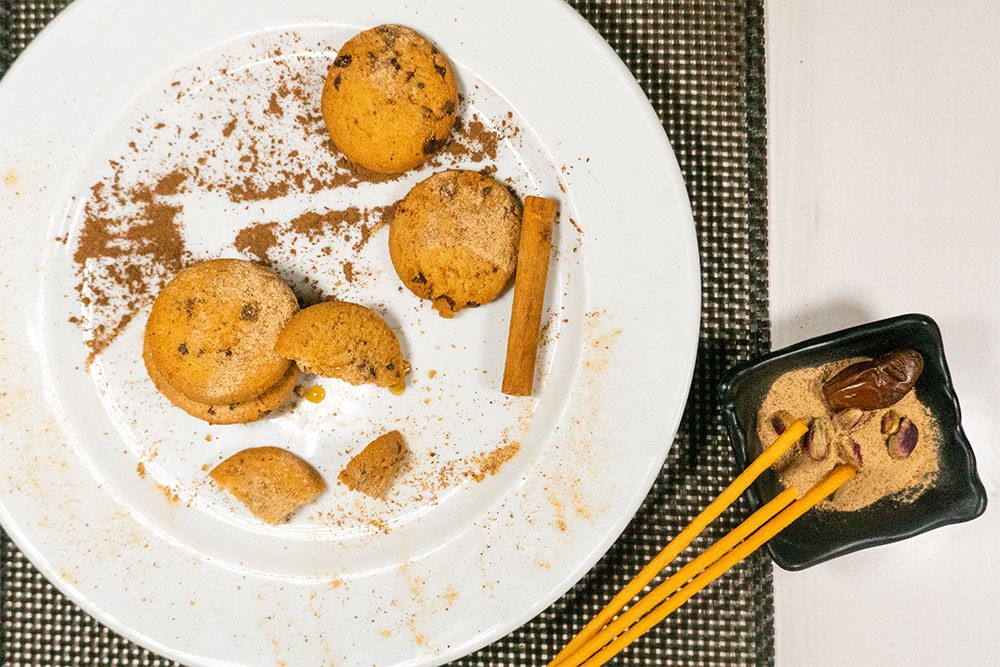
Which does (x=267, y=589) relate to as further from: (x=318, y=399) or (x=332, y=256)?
(x=332, y=256)

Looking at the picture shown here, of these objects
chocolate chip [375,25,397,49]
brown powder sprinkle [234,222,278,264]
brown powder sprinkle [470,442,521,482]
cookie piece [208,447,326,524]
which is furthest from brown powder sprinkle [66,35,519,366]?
brown powder sprinkle [470,442,521,482]

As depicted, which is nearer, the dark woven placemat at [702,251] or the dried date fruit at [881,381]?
the dried date fruit at [881,381]

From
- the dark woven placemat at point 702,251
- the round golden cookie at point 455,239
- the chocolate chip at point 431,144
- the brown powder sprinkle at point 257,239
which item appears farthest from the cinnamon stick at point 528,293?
the brown powder sprinkle at point 257,239

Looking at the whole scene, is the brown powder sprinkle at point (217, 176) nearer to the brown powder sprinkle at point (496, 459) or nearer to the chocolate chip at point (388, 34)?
the chocolate chip at point (388, 34)

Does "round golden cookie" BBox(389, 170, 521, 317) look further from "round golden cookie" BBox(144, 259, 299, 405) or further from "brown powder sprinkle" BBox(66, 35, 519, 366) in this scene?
"round golden cookie" BBox(144, 259, 299, 405)

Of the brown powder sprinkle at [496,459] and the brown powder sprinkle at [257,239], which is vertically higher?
the brown powder sprinkle at [257,239]

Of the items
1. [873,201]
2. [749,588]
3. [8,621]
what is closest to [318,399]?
[8,621]

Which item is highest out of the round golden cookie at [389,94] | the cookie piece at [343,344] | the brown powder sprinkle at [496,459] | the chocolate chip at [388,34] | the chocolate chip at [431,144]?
the chocolate chip at [388,34]
